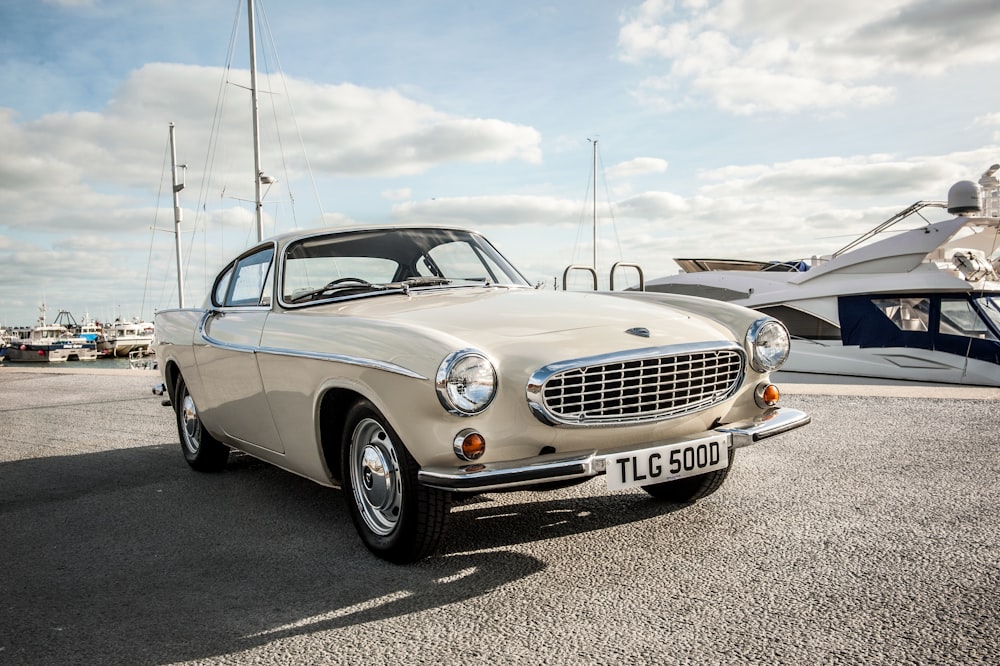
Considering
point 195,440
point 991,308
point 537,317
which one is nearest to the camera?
point 537,317

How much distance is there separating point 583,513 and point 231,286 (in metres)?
2.95

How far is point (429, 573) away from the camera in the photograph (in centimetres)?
364

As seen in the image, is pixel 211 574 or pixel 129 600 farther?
pixel 211 574

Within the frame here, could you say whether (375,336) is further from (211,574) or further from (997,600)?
(997,600)

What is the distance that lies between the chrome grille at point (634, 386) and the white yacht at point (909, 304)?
1290cm

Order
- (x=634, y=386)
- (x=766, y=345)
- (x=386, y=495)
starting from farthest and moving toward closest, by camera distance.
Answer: (x=766, y=345) → (x=386, y=495) → (x=634, y=386)

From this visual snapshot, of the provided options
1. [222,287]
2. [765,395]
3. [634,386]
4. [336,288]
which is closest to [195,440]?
[222,287]

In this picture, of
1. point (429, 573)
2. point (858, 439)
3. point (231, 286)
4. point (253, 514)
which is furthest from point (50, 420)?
point (858, 439)

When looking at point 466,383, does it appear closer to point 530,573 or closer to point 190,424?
point 530,573

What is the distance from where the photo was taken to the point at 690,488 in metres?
4.65

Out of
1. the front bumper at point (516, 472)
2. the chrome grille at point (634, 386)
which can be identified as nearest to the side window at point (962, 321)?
the chrome grille at point (634, 386)

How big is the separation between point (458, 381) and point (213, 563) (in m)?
1.54

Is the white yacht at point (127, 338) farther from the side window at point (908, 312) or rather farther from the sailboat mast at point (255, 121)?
the side window at point (908, 312)

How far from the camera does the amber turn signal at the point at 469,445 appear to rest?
11.1 ft
